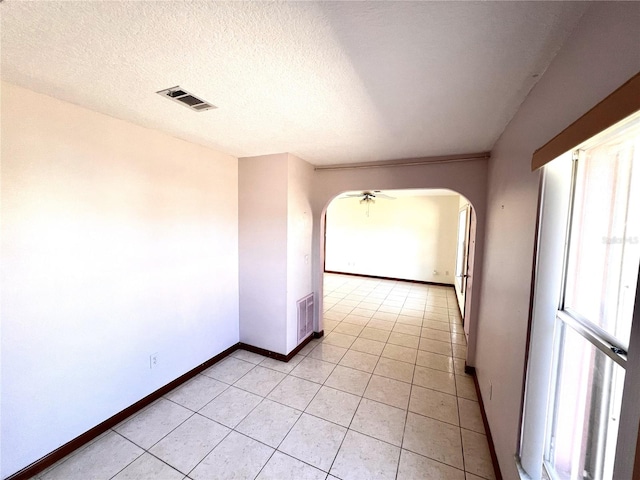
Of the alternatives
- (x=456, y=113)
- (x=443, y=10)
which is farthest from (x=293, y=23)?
(x=456, y=113)

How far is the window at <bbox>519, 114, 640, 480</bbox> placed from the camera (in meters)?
0.78

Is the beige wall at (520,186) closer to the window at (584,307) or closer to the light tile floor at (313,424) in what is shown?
the window at (584,307)

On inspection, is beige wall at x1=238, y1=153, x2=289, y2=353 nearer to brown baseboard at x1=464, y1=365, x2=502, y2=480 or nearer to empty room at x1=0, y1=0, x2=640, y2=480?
empty room at x1=0, y1=0, x2=640, y2=480

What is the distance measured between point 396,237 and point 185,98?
5926 millimetres

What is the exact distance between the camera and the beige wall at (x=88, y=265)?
1.47m

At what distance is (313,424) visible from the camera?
1999 millimetres

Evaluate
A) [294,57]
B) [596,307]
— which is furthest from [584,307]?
[294,57]

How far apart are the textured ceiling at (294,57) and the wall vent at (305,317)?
7.05 ft

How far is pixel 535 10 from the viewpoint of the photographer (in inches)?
33.7

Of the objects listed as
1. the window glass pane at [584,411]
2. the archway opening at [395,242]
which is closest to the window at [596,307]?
the window glass pane at [584,411]

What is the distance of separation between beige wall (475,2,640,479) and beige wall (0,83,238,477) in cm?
268

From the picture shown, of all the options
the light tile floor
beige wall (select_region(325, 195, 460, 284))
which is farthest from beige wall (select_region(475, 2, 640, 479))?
beige wall (select_region(325, 195, 460, 284))

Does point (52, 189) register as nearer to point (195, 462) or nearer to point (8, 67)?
point (8, 67)

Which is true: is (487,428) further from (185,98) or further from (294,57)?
(185,98)
